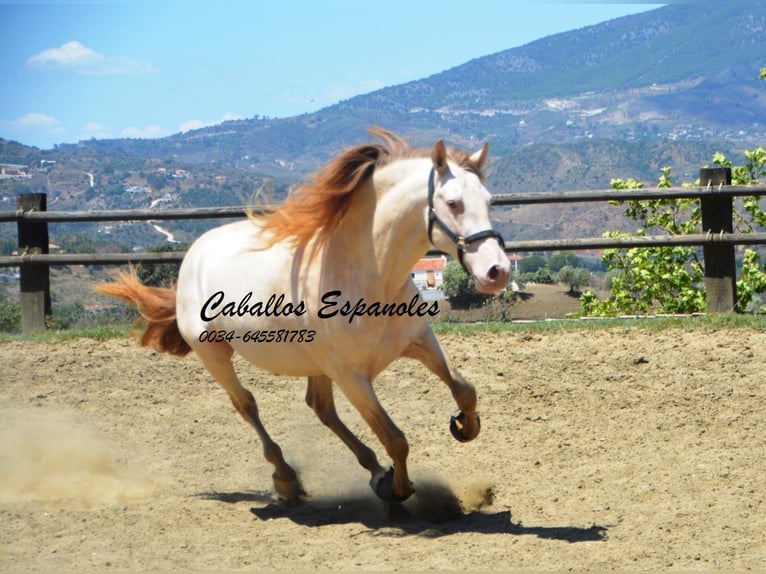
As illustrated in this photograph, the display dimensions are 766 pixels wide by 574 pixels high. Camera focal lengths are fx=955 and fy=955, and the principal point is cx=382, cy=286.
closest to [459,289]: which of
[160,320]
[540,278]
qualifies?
[540,278]

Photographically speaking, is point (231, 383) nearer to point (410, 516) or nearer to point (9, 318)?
point (410, 516)

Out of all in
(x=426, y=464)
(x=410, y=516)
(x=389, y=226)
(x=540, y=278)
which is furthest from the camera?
(x=540, y=278)

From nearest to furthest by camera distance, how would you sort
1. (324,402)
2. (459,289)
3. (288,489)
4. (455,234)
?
(455,234), (288,489), (324,402), (459,289)

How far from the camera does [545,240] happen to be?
Answer: 9445 mm

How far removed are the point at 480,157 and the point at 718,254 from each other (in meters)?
5.24

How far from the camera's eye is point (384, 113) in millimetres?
155000

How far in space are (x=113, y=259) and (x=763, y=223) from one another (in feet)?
26.1

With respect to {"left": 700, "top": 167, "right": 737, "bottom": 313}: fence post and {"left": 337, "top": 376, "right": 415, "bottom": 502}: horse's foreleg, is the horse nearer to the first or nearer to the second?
{"left": 337, "top": 376, "right": 415, "bottom": 502}: horse's foreleg

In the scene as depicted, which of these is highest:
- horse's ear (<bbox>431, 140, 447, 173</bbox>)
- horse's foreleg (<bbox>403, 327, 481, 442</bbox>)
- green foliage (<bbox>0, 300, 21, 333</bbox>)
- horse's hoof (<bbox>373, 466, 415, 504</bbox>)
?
horse's ear (<bbox>431, 140, 447, 173</bbox>)

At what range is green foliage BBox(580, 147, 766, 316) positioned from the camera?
38.9 feet

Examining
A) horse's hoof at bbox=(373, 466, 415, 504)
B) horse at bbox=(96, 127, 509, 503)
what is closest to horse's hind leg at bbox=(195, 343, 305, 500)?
horse at bbox=(96, 127, 509, 503)

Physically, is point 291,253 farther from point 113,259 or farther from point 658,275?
point 658,275

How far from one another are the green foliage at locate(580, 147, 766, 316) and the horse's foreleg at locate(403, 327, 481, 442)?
22.5ft

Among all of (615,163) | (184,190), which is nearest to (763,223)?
(184,190)
